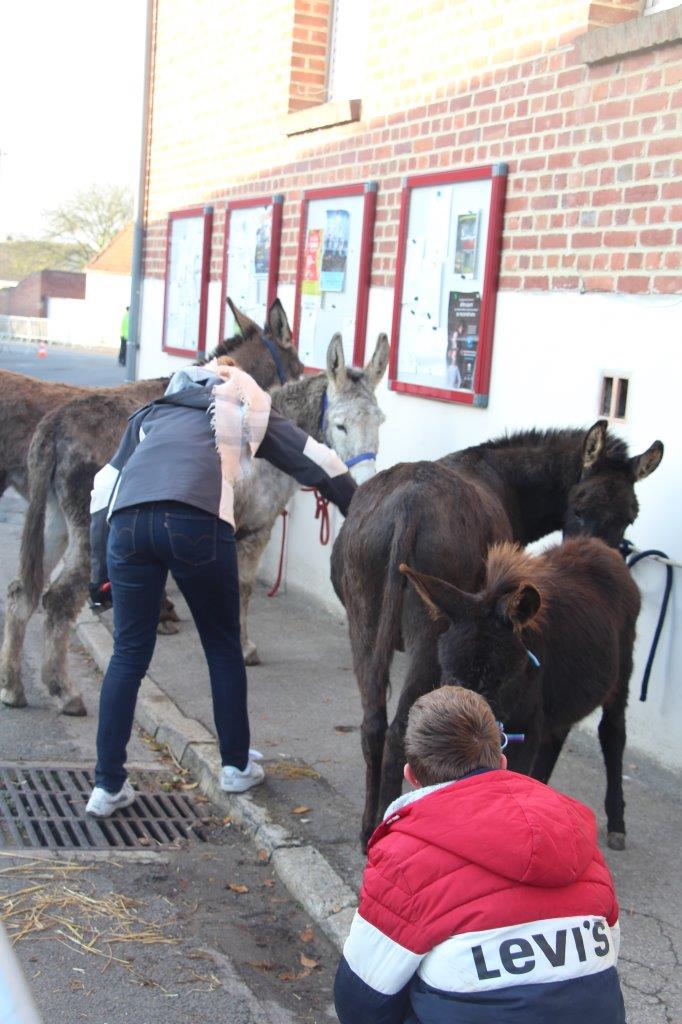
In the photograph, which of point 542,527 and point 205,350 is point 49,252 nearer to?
point 205,350

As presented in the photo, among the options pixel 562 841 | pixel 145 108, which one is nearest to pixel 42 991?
pixel 562 841

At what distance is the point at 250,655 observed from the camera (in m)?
7.39

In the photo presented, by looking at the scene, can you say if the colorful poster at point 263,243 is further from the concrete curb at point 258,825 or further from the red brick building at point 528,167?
the concrete curb at point 258,825

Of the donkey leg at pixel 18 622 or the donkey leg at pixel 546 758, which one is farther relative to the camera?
the donkey leg at pixel 18 622

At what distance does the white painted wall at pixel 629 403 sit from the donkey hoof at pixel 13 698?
9.91ft

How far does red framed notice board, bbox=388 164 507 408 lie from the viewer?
22.0 ft

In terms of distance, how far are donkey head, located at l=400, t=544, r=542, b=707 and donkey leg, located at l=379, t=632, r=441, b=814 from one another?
0.61 m

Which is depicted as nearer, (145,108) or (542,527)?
(542,527)

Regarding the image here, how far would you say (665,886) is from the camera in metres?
4.49

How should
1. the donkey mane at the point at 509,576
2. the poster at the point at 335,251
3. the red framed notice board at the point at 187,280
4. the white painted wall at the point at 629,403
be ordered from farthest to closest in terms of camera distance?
the red framed notice board at the point at 187,280 → the poster at the point at 335,251 → the white painted wall at the point at 629,403 → the donkey mane at the point at 509,576

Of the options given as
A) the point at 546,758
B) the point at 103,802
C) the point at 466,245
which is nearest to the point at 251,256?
the point at 466,245

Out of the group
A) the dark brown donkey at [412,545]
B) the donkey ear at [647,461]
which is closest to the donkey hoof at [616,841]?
the dark brown donkey at [412,545]

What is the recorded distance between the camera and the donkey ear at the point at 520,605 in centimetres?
336

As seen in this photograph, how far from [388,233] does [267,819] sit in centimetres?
463
